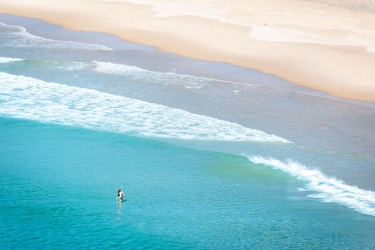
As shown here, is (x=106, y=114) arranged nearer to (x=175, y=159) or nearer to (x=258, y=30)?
(x=175, y=159)

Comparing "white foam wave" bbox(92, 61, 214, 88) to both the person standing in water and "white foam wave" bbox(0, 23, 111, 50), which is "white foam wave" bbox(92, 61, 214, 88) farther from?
the person standing in water

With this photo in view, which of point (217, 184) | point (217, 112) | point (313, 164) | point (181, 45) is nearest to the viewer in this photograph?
point (217, 184)

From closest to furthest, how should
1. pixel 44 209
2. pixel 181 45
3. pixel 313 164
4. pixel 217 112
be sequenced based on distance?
1. pixel 44 209
2. pixel 313 164
3. pixel 217 112
4. pixel 181 45

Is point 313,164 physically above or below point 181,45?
below


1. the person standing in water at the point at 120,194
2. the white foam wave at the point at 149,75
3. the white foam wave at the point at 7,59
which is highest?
the white foam wave at the point at 149,75

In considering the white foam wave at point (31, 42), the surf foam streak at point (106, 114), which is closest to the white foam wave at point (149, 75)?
the surf foam streak at point (106, 114)

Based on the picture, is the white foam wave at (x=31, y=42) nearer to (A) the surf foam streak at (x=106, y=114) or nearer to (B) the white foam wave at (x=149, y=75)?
(B) the white foam wave at (x=149, y=75)

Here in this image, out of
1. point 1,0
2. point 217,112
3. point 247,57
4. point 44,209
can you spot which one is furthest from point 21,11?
point 44,209

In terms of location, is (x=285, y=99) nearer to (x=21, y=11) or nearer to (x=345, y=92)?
(x=345, y=92)
